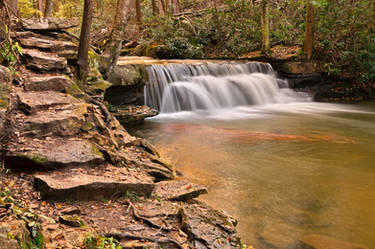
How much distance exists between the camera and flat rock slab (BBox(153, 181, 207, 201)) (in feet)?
14.3

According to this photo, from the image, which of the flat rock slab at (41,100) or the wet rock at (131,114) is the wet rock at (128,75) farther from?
the flat rock slab at (41,100)

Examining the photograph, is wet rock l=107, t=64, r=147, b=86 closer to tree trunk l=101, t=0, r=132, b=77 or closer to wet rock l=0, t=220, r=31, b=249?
tree trunk l=101, t=0, r=132, b=77

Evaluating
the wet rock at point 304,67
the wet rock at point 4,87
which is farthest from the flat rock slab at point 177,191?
the wet rock at point 304,67

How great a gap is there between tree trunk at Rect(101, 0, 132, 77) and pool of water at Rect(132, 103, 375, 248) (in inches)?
83.8

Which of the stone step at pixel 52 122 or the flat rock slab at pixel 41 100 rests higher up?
the flat rock slab at pixel 41 100

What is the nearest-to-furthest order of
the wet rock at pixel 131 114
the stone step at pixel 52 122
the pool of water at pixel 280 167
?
1. the pool of water at pixel 280 167
2. the stone step at pixel 52 122
3. the wet rock at pixel 131 114

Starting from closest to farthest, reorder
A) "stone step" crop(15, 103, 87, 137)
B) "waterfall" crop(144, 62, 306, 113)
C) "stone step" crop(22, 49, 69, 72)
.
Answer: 1. "stone step" crop(15, 103, 87, 137)
2. "stone step" crop(22, 49, 69, 72)
3. "waterfall" crop(144, 62, 306, 113)

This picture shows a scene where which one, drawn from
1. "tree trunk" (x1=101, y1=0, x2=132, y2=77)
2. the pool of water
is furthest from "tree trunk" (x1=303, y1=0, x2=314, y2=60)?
"tree trunk" (x1=101, y1=0, x2=132, y2=77)

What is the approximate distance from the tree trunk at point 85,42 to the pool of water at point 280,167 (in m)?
2.43

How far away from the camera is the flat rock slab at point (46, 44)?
7683 millimetres

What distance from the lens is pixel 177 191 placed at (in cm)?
450

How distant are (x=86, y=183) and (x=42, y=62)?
13.6 feet

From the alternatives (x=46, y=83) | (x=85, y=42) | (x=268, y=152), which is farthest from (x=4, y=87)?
(x=268, y=152)

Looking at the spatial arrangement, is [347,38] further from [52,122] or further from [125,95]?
[52,122]
